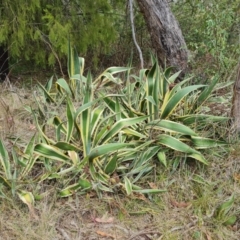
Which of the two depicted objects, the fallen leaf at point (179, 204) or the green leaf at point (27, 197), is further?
the fallen leaf at point (179, 204)

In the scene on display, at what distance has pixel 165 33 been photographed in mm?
4664

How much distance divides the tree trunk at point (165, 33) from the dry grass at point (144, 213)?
1.90 m

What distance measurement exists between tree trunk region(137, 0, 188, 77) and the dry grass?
1.90 meters

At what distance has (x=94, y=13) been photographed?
506 cm

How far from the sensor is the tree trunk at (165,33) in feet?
15.0

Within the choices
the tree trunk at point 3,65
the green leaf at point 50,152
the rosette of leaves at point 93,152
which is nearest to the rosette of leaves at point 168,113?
the rosette of leaves at point 93,152

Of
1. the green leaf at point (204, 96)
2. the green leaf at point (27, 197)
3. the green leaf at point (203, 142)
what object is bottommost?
the green leaf at point (27, 197)

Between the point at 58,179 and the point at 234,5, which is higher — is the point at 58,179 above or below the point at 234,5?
below

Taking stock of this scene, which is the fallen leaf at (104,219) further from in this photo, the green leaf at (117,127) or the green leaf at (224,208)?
the green leaf at (224,208)

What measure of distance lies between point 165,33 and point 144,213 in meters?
2.60

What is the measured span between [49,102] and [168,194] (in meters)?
1.59

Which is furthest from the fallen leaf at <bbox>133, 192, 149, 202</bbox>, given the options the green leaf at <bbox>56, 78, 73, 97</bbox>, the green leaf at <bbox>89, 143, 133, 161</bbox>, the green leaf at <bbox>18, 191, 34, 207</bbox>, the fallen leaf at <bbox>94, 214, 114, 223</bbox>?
the green leaf at <bbox>56, 78, 73, 97</bbox>

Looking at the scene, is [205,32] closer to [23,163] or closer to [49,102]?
[49,102]

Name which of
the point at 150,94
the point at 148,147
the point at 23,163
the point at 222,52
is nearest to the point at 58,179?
the point at 23,163
